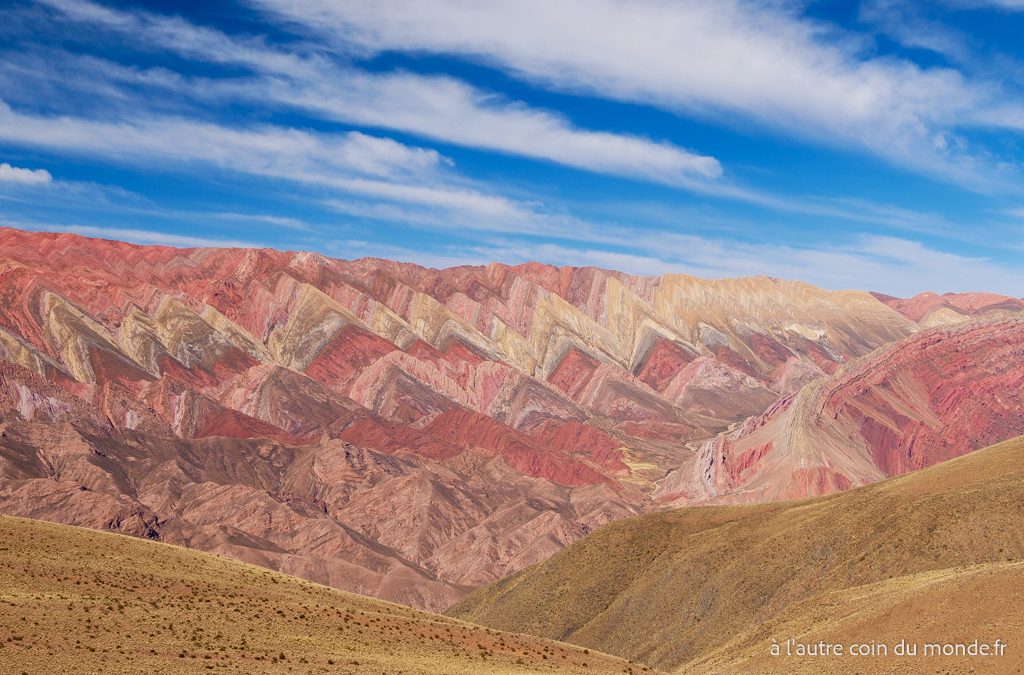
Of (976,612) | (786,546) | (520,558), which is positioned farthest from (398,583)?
(976,612)

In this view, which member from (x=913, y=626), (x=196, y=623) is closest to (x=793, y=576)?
(x=913, y=626)

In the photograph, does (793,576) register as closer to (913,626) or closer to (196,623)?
(913,626)

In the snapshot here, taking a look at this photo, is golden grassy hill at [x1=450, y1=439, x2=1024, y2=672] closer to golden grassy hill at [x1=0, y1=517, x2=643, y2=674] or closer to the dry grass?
the dry grass

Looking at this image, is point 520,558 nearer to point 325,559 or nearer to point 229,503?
point 325,559

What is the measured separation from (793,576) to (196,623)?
5768cm

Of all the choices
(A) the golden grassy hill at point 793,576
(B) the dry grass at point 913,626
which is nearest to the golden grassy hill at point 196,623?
(B) the dry grass at point 913,626

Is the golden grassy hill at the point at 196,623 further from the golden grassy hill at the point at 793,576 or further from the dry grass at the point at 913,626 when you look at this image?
the golden grassy hill at the point at 793,576

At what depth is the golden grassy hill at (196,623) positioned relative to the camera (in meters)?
42.8

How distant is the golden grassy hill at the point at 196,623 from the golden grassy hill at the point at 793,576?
1716 cm

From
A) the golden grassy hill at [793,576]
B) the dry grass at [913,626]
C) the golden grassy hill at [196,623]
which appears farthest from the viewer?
the golden grassy hill at [793,576]

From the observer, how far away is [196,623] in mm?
48406

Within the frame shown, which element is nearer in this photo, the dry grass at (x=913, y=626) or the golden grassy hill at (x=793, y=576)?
the dry grass at (x=913, y=626)

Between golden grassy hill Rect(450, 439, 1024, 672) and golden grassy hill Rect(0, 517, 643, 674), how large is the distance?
17.2 meters

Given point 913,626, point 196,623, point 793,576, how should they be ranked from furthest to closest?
point 793,576
point 913,626
point 196,623
